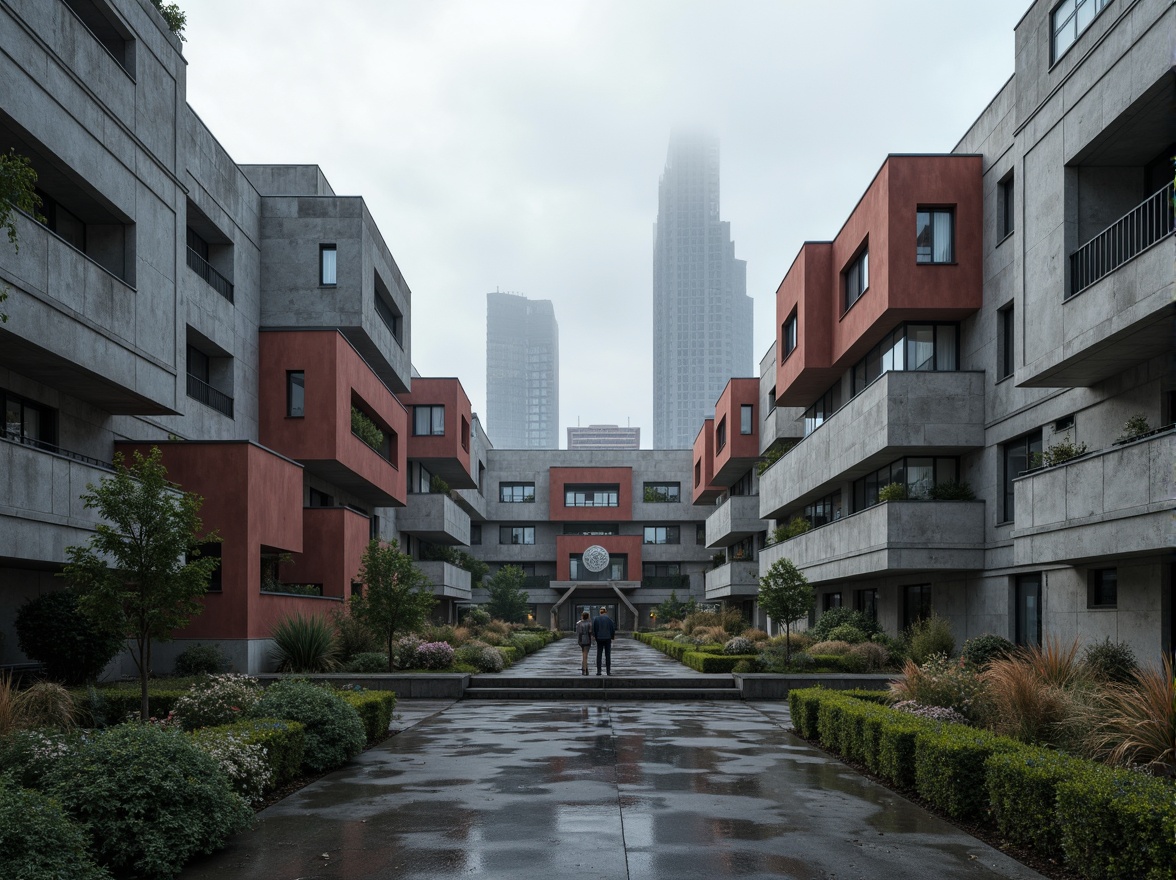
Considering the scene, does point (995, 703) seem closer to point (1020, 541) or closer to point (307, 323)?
point (1020, 541)

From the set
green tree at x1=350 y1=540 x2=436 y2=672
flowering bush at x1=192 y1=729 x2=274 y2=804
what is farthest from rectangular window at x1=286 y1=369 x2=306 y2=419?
flowering bush at x1=192 y1=729 x2=274 y2=804

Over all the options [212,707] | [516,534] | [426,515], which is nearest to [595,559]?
[516,534]

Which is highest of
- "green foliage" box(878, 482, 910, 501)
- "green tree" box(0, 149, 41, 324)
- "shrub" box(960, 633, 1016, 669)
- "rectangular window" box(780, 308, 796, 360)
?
"rectangular window" box(780, 308, 796, 360)

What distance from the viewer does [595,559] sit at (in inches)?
2783

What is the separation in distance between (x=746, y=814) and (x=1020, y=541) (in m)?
11.8

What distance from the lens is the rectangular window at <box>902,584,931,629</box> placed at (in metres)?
28.6

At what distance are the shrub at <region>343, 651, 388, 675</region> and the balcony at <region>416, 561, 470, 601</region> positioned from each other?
21238 mm

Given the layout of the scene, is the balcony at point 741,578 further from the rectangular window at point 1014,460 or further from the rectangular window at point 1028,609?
the rectangular window at point 1028,609

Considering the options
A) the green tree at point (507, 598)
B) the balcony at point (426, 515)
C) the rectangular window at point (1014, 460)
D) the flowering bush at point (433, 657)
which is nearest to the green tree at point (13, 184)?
the flowering bush at point (433, 657)

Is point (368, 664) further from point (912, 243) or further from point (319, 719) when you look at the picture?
point (912, 243)

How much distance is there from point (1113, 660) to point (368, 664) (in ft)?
52.6

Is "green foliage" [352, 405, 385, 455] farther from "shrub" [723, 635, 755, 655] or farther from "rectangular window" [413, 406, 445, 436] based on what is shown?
"rectangular window" [413, 406, 445, 436]

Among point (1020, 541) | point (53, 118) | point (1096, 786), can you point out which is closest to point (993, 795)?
point (1096, 786)

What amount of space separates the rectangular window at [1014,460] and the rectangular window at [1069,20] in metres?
7.81
